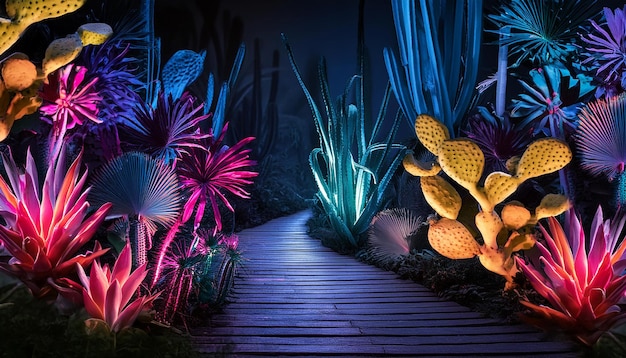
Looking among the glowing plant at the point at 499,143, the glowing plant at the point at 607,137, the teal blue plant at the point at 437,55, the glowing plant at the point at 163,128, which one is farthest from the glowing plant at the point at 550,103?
the glowing plant at the point at 163,128

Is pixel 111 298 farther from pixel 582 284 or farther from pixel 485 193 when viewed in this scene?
pixel 582 284

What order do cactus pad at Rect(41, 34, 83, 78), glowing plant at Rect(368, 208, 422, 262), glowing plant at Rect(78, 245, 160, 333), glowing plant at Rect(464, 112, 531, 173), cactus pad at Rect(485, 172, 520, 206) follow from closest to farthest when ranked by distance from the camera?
glowing plant at Rect(78, 245, 160, 333) < cactus pad at Rect(41, 34, 83, 78) < cactus pad at Rect(485, 172, 520, 206) < glowing plant at Rect(464, 112, 531, 173) < glowing plant at Rect(368, 208, 422, 262)

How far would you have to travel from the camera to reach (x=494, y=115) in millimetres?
4273

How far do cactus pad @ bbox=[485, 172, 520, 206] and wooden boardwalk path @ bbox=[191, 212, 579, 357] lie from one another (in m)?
0.63

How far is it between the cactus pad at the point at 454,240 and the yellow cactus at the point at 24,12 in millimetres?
2025

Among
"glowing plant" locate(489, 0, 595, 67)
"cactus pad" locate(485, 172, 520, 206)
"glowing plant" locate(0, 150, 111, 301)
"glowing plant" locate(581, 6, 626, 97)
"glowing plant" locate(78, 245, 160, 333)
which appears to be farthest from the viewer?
"glowing plant" locate(489, 0, 595, 67)

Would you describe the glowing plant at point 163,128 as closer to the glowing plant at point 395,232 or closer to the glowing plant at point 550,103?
the glowing plant at point 395,232

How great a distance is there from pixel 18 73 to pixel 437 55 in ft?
10.9

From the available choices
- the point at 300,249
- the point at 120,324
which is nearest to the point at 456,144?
the point at 120,324

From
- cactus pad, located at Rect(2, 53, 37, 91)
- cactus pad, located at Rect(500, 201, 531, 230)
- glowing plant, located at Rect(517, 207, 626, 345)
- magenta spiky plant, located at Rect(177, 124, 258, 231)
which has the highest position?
cactus pad, located at Rect(2, 53, 37, 91)

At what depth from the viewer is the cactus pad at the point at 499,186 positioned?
7.96ft

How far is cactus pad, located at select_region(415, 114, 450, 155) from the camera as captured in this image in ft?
8.23

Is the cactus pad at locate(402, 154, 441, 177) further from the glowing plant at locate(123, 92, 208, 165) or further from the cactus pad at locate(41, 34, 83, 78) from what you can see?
the cactus pad at locate(41, 34, 83, 78)

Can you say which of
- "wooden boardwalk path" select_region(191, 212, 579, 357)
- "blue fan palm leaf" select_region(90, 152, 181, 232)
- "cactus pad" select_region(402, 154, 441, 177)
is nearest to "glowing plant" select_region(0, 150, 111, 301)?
"blue fan palm leaf" select_region(90, 152, 181, 232)
